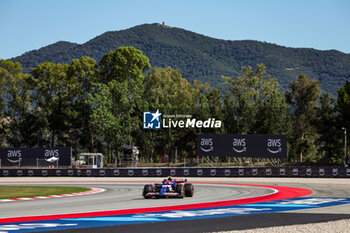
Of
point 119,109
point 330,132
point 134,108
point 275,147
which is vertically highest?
point 134,108

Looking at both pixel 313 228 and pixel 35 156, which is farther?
pixel 35 156

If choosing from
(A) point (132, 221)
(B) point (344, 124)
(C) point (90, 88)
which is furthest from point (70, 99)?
(A) point (132, 221)

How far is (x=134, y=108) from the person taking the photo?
268 ft

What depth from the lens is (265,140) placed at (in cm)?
5722

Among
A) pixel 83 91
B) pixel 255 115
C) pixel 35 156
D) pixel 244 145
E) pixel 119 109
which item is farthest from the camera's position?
pixel 83 91

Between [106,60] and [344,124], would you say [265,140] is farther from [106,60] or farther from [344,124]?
[106,60]

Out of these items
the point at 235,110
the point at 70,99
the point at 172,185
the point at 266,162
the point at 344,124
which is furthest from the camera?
the point at 70,99

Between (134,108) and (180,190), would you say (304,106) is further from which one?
(180,190)

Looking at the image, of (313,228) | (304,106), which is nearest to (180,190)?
(313,228)

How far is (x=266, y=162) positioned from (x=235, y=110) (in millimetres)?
13957

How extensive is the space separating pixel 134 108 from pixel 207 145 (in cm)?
2650

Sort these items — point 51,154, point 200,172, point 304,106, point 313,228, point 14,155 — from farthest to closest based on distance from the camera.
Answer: point 304,106 → point 14,155 → point 51,154 → point 200,172 → point 313,228

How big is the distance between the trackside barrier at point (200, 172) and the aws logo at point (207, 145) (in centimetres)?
813

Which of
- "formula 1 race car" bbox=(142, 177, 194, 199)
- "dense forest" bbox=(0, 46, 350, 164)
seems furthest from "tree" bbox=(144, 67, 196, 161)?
"formula 1 race car" bbox=(142, 177, 194, 199)
